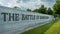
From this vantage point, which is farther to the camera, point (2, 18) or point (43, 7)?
point (43, 7)

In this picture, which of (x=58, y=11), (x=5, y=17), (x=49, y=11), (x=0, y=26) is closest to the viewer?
(x=0, y=26)

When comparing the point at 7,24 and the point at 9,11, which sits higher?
the point at 9,11

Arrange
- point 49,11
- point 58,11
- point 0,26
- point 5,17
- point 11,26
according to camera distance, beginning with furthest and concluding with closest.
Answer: point 49,11 < point 58,11 < point 11,26 < point 5,17 < point 0,26

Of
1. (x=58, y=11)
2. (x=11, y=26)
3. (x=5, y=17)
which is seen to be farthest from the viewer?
(x=58, y=11)

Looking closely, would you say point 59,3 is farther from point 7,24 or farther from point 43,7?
point 7,24

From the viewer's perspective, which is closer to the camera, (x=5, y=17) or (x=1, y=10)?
(x=1, y=10)

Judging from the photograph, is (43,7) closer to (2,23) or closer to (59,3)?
(59,3)

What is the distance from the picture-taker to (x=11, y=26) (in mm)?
23828

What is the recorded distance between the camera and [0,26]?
1958 centimetres

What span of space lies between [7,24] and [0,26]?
2579 mm

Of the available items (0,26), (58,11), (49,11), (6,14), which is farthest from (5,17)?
(49,11)

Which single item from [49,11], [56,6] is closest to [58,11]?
[56,6]

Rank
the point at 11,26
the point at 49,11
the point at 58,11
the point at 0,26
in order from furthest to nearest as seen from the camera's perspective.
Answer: the point at 49,11 < the point at 58,11 < the point at 11,26 < the point at 0,26

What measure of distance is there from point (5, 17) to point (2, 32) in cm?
199
